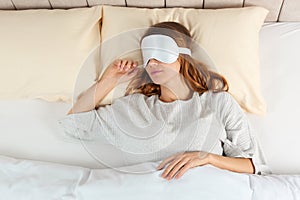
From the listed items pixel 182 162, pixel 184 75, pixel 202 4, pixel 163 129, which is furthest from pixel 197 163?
pixel 202 4

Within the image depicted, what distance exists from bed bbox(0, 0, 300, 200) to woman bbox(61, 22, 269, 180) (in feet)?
0.15

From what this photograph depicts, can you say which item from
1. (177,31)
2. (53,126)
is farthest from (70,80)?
(177,31)

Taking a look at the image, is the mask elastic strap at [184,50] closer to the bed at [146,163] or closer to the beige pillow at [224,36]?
the beige pillow at [224,36]

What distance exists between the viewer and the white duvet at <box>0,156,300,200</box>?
3.60 ft

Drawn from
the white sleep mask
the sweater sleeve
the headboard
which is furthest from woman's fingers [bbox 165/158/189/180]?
the headboard

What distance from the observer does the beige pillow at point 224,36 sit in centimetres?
135

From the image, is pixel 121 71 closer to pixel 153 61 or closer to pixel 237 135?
pixel 153 61

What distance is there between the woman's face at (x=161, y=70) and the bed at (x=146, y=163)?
21 centimetres

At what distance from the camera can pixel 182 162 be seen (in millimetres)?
1142

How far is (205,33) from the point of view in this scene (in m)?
1.38

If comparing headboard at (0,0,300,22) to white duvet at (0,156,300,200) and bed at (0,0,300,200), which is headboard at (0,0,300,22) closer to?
bed at (0,0,300,200)

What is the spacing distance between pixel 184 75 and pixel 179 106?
0.09 metres

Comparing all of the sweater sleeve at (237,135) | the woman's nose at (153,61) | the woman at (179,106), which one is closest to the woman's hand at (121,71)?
the woman at (179,106)

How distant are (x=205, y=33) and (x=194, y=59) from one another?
129 mm
